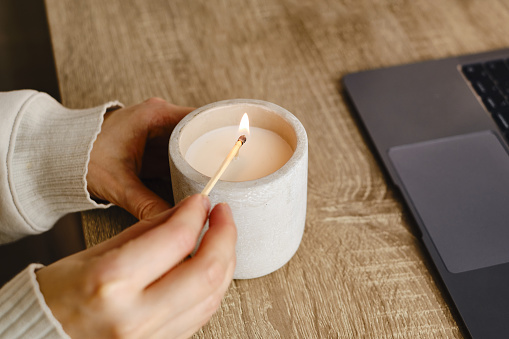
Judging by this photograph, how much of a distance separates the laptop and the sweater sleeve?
1.21ft

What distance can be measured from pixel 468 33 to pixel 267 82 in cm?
37

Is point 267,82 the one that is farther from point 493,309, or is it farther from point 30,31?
point 30,31

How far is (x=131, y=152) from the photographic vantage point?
1.85ft

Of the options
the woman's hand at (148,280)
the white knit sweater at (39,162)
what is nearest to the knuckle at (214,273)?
the woman's hand at (148,280)

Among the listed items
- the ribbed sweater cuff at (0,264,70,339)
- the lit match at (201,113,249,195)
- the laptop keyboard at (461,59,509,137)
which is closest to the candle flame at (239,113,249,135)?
the lit match at (201,113,249,195)

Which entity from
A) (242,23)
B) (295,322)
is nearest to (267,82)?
(242,23)

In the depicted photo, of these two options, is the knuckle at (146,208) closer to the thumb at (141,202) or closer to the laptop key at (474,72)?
the thumb at (141,202)

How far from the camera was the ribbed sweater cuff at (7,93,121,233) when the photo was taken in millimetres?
549

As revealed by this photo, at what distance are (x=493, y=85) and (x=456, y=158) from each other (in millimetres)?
155

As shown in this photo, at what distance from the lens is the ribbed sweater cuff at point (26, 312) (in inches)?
14.3

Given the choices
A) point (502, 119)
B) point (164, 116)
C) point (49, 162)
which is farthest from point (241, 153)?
point (502, 119)

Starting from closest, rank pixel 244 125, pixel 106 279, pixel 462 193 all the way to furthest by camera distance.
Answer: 1. pixel 106 279
2. pixel 244 125
3. pixel 462 193

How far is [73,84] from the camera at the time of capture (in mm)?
729

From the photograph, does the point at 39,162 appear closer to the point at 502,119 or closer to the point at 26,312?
the point at 26,312
